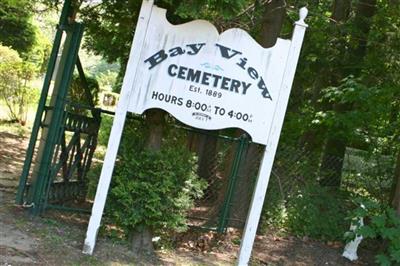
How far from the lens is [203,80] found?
5191 millimetres

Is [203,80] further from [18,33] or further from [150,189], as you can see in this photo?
[18,33]

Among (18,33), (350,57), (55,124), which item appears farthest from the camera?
(18,33)

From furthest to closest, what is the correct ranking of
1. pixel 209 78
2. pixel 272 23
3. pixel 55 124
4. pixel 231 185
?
1. pixel 272 23
2. pixel 231 185
3. pixel 55 124
4. pixel 209 78

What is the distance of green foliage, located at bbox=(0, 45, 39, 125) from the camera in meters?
12.8

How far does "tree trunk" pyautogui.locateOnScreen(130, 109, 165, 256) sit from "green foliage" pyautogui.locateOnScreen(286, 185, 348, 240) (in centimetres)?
275

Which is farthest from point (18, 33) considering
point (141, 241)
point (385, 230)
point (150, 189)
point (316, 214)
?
point (385, 230)

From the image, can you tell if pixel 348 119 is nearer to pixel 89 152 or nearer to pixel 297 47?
pixel 297 47

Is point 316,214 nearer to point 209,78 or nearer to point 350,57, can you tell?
point 209,78

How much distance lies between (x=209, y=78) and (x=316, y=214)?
342cm

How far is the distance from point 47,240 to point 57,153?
115cm

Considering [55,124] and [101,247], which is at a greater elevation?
[55,124]

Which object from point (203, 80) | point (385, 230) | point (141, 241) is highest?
point (203, 80)

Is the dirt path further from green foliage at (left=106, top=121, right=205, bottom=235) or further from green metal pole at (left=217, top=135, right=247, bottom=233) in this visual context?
green foliage at (left=106, top=121, right=205, bottom=235)

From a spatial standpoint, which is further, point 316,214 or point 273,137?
point 316,214
